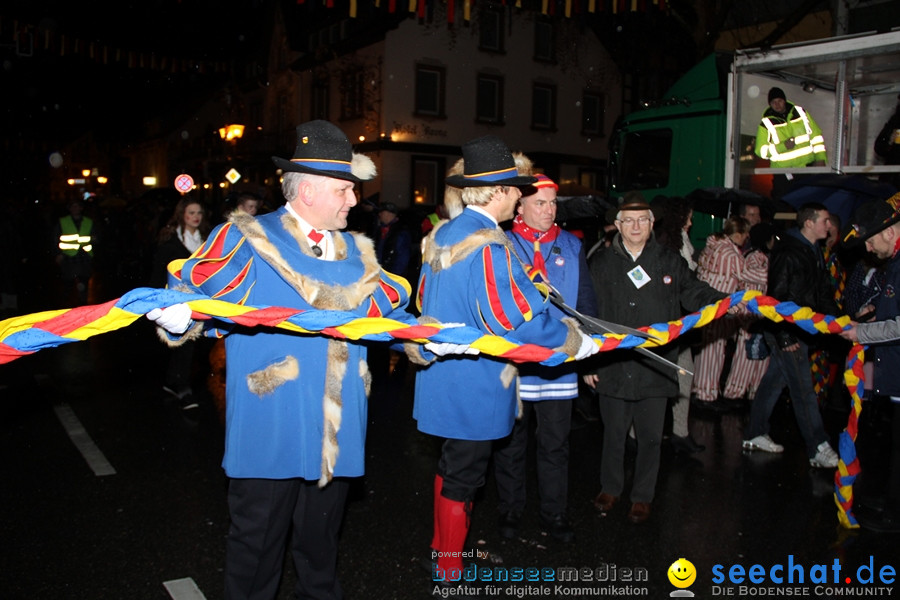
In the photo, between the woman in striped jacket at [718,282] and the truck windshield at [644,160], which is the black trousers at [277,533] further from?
the truck windshield at [644,160]

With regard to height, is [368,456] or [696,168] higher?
[696,168]

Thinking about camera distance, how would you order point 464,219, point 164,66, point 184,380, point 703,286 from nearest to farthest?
1. point 464,219
2. point 703,286
3. point 184,380
4. point 164,66

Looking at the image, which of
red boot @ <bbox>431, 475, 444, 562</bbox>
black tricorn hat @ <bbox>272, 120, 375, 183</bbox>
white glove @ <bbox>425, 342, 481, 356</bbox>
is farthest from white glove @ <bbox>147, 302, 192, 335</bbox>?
red boot @ <bbox>431, 475, 444, 562</bbox>

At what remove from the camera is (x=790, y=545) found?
14.9ft

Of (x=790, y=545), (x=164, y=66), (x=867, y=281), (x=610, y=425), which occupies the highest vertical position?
(x=164, y=66)

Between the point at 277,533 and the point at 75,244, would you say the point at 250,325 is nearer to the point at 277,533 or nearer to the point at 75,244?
the point at 277,533

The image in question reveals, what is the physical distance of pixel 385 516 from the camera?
4.87 meters

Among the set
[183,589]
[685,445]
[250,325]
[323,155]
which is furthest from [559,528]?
[323,155]

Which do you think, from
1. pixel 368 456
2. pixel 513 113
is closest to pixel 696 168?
pixel 368 456

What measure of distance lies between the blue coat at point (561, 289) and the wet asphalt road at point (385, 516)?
3.01 feet

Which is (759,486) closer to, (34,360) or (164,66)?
(34,360)

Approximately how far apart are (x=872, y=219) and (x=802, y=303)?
1292mm

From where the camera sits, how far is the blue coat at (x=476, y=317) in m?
3.50

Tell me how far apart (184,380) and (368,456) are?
2555mm
